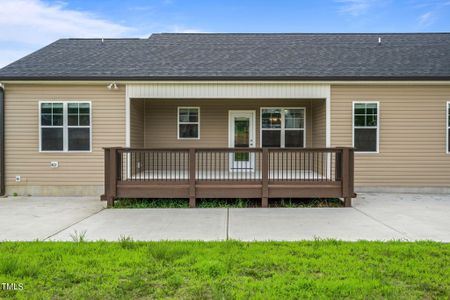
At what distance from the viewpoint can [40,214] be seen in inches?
285

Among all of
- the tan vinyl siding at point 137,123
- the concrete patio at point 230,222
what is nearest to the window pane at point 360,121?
the concrete patio at point 230,222

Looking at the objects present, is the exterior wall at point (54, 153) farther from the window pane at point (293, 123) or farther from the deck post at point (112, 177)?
the window pane at point (293, 123)

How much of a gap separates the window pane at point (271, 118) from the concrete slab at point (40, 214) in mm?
5511

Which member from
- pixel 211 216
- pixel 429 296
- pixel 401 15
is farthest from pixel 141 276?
pixel 401 15

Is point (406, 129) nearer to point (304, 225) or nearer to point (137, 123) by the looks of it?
point (304, 225)

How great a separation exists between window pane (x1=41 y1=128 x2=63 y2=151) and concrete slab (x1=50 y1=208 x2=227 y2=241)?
308cm

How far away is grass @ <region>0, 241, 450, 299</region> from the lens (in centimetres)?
333

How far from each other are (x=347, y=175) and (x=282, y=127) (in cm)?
362

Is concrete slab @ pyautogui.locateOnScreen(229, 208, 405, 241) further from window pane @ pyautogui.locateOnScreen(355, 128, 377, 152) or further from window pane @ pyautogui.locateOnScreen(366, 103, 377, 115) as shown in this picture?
window pane @ pyautogui.locateOnScreen(366, 103, 377, 115)

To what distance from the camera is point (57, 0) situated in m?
18.4

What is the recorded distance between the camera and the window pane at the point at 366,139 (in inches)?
388

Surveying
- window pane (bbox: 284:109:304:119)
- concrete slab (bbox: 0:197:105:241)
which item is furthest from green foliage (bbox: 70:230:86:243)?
window pane (bbox: 284:109:304:119)

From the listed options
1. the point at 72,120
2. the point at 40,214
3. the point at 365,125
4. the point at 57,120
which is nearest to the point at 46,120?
the point at 57,120

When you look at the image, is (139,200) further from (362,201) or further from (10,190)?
(362,201)
